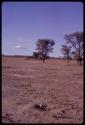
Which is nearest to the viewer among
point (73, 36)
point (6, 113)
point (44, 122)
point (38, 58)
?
point (44, 122)

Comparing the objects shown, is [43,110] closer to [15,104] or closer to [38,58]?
[15,104]

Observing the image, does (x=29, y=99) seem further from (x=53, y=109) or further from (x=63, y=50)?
(x=63, y=50)

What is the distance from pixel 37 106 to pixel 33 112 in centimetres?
48

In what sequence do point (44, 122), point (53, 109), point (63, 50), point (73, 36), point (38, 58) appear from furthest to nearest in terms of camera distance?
point (38, 58) < point (63, 50) < point (73, 36) < point (53, 109) < point (44, 122)

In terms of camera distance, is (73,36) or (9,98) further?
(73,36)

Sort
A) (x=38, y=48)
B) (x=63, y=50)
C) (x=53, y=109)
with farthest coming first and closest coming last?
1. (x=38, y=48)
2. (x=63, y=50)
3. (x=53, y=109)

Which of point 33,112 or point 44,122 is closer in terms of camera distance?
point 44,122

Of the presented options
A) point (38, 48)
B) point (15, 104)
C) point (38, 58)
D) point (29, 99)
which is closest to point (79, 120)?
point (15, 104)

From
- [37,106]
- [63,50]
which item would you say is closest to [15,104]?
[37,106]

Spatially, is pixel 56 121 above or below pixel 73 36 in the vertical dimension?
below

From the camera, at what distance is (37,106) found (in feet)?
18.9

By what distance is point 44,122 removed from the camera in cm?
456

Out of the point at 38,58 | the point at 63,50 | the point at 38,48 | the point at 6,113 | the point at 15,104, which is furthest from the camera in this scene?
the point at 38,58

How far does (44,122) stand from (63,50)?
35.4 m
